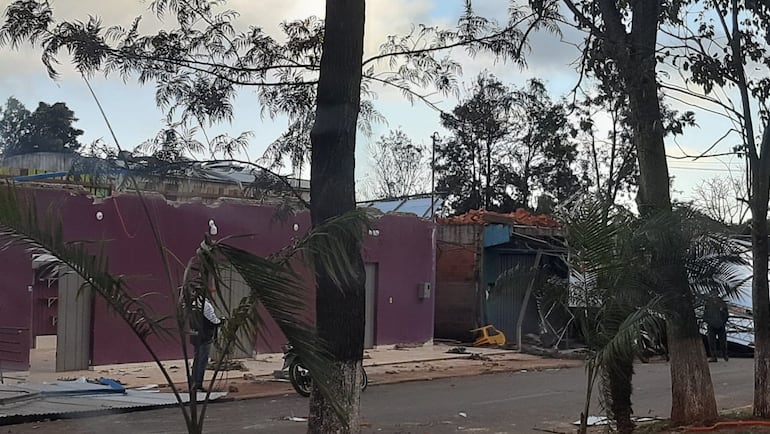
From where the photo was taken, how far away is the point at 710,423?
36.2 ft

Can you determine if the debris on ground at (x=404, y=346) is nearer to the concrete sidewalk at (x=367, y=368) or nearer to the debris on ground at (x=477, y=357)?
the concrete sidewalk at (x=367, y=368)

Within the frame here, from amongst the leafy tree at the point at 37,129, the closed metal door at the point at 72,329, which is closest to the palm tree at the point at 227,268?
the leafy tree at the point at 37,129

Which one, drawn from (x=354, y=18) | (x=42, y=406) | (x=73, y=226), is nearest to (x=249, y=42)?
(x=354, y=18)

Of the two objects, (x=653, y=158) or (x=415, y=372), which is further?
(x=415, y=372)

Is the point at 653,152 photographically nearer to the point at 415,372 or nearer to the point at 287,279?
the point at 287,279

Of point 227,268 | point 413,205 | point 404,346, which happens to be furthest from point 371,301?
point 227,268

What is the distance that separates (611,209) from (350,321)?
301cm

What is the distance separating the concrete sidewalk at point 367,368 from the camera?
1619 cm

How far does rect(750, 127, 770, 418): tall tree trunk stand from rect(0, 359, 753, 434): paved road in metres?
2.15

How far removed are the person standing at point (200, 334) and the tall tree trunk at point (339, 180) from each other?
1046mm

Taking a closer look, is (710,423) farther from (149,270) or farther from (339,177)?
(149,270)

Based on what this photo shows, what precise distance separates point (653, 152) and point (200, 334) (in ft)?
19.8

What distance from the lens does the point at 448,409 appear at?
1411 centimetres

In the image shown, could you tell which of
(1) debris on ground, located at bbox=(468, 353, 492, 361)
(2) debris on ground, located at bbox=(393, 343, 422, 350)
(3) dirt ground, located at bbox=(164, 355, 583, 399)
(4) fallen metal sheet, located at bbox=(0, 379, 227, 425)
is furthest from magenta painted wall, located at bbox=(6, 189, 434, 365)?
(1) debris on ground, located at bbox=(468, 353, 492, 361)
